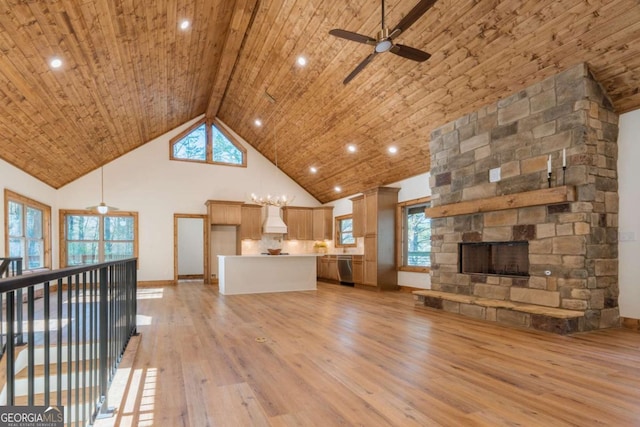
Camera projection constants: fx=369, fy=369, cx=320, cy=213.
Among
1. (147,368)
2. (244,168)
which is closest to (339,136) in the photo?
(244,168)

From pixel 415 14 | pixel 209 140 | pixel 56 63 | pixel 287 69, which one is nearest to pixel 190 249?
pixel 209 140

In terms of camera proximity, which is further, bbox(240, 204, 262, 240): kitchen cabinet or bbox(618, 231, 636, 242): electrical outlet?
bbox(240, 204, 262, 240): kitchen cabinet

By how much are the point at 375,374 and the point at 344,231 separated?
323 inches

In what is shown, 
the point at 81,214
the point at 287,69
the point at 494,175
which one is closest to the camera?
the point at 494,175

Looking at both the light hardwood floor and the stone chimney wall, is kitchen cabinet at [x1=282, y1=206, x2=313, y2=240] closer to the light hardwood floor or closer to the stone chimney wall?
the light hardwood floor

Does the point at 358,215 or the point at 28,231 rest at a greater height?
the point at 358,215

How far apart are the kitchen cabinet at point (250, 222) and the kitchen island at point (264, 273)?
2.28 m

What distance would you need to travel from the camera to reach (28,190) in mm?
7621

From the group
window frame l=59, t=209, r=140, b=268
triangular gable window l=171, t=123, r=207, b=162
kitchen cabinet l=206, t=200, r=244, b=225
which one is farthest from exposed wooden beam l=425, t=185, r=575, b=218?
window frame l=59, t=209, r=140, b=268

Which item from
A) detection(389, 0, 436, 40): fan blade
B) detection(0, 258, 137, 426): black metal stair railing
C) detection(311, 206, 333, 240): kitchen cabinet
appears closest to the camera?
detection(0, 258, 137, 426): black metal stair railing

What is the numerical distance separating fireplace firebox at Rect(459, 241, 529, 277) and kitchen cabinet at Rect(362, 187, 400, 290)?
9.20 feet

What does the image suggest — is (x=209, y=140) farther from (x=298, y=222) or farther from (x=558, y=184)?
(x=558, y=184)

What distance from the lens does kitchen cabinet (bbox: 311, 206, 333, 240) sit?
38.4 feet

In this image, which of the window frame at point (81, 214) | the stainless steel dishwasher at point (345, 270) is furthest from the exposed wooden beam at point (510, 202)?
the window frame at point (81, 214)
